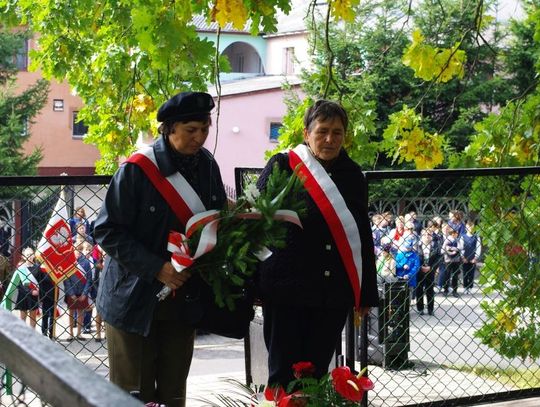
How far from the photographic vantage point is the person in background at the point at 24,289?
410 cm

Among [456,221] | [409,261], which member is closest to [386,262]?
[409,261]

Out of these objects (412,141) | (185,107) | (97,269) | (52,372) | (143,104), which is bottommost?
(97,269)

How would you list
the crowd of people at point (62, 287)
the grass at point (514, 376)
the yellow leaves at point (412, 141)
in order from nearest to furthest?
the crowd of people at point (62, 287) → the grass at point (514, 376) → the yellow leaves at point (412, 141)

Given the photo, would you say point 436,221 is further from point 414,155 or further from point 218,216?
point 218,216

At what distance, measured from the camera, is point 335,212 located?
4035mm

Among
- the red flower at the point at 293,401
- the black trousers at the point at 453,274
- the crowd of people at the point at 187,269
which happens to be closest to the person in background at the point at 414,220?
the black trousers at the point at 453,274

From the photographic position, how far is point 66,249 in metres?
4.25

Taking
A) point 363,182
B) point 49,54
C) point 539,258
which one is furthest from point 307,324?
point 49,54

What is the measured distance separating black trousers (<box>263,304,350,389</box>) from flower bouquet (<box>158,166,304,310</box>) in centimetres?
52

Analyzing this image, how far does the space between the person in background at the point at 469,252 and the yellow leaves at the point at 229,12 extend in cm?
179

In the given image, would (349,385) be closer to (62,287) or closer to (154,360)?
(154,360)

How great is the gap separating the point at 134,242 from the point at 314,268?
0.84 m

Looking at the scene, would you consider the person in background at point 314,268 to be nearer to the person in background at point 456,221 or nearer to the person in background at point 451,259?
the person in background at point 456,221

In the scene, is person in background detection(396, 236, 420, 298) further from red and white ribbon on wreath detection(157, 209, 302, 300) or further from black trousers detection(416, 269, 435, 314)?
red and white ribbon on wreath detection(157, 209, 302, 300)
